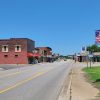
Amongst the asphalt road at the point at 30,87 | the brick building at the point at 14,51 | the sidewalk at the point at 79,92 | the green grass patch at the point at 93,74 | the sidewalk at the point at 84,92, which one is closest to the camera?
the sidewalk at the point at 84,92

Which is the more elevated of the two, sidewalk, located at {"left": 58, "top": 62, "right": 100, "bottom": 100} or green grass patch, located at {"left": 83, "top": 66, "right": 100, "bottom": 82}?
green grass patch, located at {"left": 83, "top": 66, "right": 100, "bottom": 82}

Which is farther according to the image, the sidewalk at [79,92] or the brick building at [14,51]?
the brick building at [14,51]

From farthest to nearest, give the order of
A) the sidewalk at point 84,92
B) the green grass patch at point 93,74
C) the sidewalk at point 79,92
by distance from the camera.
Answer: the green grass patch at point 93,74, the sidewalk at point 79,92, the sidewalk at point 84,92

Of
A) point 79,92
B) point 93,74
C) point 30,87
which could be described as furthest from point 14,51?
point 79,92

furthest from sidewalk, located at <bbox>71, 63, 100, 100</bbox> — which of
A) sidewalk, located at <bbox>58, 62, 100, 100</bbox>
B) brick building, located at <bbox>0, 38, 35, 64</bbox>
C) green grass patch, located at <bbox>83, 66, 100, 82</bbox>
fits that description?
brick building, located at <bbox>0, 38, 35, 64</bbox>

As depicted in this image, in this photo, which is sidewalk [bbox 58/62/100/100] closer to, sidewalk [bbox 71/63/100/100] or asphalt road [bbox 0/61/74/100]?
sidewalk [bbox 71/63/100/100]

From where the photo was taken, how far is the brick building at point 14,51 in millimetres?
121438

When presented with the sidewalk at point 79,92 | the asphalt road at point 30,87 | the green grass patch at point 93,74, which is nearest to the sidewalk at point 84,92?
the sidewalk at point 79,92

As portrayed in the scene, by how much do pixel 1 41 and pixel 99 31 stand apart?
99704 millimetres

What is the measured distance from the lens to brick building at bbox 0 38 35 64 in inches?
4781

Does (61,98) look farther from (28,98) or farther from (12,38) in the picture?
(12,38)

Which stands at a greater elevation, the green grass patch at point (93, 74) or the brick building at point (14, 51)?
the brick building at point (14, 51)

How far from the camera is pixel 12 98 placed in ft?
56.7

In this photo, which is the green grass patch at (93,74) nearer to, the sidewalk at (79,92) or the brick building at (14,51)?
the sidewalk at (79,92)
